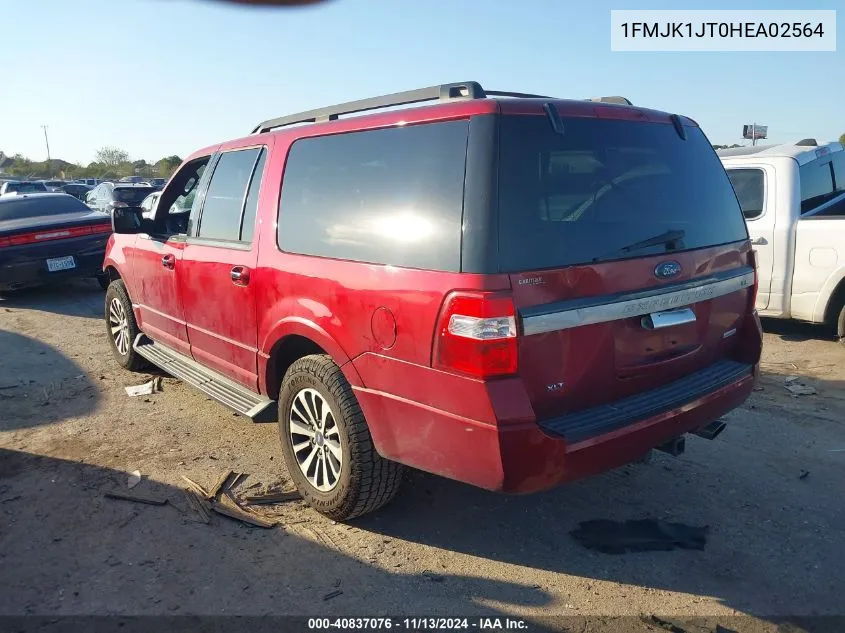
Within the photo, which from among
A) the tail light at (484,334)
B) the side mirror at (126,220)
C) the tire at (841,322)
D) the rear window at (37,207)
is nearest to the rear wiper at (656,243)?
the tail light at (484,334)

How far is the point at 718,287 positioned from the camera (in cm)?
319

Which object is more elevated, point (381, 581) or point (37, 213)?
point (37, 213)

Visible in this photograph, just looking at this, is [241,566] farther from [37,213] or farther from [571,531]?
[37,213]

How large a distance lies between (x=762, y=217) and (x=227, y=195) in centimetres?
537

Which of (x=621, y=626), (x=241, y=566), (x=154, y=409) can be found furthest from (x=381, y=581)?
(x=154, y=409)

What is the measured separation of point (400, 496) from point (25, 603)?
1822 millimetres

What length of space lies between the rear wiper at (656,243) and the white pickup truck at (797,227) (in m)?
4.06

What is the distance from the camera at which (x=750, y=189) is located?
6840 millimetres

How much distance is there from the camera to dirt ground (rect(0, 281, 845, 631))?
2.75 meters

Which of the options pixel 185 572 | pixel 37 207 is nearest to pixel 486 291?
pixel 185 572

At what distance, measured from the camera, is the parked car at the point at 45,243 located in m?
8.81

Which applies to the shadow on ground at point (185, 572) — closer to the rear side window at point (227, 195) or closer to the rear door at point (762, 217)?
the rear side window at point (227, 195)

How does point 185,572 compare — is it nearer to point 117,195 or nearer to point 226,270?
point 226,270

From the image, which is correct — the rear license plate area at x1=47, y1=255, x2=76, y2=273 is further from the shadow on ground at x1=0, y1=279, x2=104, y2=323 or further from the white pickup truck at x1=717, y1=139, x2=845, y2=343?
the white pickup truck at x1=717, y1=139, x2=845, y2=343
